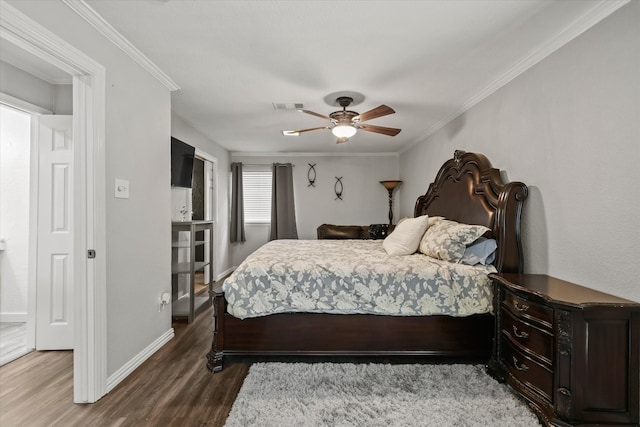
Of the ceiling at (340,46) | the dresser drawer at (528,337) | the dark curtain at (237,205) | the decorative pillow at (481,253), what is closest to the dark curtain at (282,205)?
the dark curtain at (237,205)

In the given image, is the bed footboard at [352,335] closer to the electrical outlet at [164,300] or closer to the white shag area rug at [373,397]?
the white shag area rug at [373,397]

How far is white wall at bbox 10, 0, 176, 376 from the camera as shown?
194 centimetres

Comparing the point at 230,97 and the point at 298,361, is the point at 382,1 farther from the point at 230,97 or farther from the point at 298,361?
the point at 298,361

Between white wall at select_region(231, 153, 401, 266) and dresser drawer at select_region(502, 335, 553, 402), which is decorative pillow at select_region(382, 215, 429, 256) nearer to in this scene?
dresser drawer at select_region(502, 335, 553, 402)

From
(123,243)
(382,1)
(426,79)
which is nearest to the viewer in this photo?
(382,1)

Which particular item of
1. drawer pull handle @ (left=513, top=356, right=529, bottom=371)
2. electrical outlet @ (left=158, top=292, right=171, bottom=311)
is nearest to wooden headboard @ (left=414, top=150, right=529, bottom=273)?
drawer pull handle @ (left=513, top=356, right=529, bottom=371)

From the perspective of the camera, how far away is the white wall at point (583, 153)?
159cm

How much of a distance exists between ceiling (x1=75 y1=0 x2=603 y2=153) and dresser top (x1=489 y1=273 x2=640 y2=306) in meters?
1.64

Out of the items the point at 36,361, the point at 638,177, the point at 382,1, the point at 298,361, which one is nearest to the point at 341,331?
the point at 298,361

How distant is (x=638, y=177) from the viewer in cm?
154

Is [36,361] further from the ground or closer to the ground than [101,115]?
closer to the ground

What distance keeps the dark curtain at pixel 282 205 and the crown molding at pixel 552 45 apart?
3.38 m

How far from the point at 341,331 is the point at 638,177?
203 centimetres

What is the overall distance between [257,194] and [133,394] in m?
4.34
